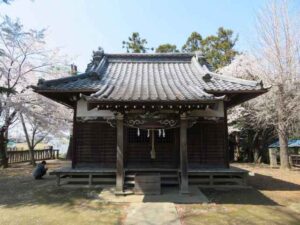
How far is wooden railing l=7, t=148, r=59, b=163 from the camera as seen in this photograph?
1892 centimetres

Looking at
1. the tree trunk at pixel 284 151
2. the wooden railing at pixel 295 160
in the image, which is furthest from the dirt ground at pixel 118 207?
the wooden railing at pixel 295 160

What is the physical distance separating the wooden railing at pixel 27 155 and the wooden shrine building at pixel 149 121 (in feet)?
35.0

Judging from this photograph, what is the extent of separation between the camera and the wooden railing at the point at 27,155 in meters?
18.9

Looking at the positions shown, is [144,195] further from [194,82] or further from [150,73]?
[150,73]

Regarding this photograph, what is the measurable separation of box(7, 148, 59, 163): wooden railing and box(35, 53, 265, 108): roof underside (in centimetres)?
1099

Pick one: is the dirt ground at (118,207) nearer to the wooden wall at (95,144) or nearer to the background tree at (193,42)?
the wooden wall at (95,144)

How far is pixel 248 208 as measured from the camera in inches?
272

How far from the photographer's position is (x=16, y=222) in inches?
230

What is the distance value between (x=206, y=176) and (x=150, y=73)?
515cm

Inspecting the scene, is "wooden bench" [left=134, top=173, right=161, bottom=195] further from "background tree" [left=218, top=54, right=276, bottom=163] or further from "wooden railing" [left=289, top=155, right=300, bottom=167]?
"wooden railing" [left=289, top=155, right=300, bottom=167]

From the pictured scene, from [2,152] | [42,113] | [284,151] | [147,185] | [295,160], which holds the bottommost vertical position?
[147,185]

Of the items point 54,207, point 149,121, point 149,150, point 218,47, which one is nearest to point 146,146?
point 149,150

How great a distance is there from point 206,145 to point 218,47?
20.8m

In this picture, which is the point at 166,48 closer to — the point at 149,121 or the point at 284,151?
the point at 284,151
